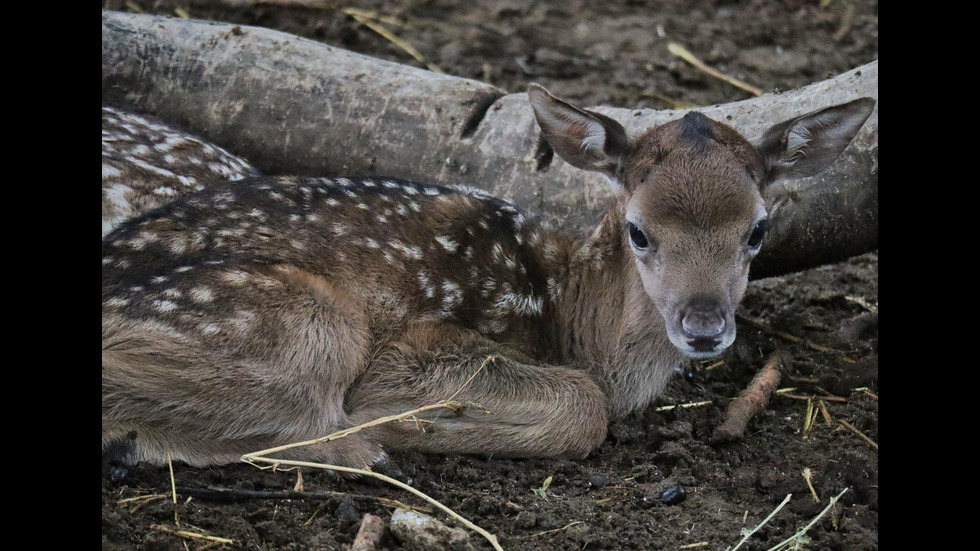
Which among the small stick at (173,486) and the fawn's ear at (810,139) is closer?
the small stick at (173,486)

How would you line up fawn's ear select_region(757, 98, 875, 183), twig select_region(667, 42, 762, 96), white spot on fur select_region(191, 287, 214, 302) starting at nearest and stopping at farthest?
white spot on fur select_region(191, 287, 214, 302)
fawn's ear select_region(757, 98, 875, 183)
twig select_region(667, 42, 762, 96)

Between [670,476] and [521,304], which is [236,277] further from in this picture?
[670,476]

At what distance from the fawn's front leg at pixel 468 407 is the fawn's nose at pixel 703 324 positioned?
670 mm

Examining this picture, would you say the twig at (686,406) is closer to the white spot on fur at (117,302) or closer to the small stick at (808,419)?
the small stick at (808,419)

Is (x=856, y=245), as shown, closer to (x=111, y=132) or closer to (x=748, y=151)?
(x=748, y=151)

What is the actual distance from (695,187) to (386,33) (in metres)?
4.65

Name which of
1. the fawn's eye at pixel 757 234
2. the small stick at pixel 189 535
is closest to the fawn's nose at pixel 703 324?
the fawn's eye at pixel 757 234

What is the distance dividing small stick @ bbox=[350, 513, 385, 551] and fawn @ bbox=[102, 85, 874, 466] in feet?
1.78

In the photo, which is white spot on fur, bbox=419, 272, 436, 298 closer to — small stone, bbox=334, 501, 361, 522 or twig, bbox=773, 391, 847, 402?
small stone, bbox=334, 501, 361, 522

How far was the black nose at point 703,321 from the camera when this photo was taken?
3877 millimetres

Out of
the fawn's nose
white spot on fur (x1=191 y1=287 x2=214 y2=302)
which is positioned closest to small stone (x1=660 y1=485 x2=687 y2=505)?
the fawn's nose

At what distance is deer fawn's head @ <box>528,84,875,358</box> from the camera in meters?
3.99

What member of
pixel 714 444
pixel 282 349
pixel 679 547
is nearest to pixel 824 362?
pixel 714 444

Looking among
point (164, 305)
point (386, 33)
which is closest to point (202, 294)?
point (164, 305)
